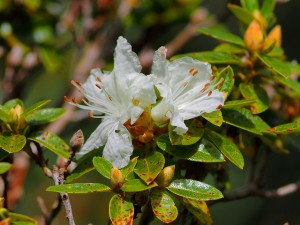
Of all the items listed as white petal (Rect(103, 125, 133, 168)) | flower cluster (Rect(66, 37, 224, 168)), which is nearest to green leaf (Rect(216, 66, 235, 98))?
flower cluster (Rect(66, 37, 224, 168))

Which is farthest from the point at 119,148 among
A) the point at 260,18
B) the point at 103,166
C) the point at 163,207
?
the point at 260,18

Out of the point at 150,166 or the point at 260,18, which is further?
the point at 260,18

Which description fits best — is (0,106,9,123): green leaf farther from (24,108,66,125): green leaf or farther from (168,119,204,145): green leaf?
(168,119,204,145): green leaf

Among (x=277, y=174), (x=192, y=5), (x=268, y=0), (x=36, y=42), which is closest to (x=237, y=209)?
(x=277, y=174)

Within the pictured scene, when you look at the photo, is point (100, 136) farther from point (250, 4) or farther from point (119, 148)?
point (250, 4)

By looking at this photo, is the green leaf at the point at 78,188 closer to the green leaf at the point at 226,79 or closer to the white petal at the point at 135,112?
the white petal at the point at 135,112

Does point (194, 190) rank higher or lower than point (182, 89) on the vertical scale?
lower
